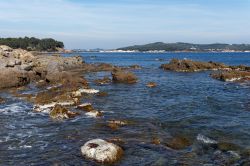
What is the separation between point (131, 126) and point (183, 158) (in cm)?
731

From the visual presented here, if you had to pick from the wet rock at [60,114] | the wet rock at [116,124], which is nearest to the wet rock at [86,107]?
the wet rock at [60,114]

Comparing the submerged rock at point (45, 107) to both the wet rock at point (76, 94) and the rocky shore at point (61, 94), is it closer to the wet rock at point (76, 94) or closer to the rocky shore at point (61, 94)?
the rocky shore at point (61, 94)

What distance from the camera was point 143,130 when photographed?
Result: 78.0 feet

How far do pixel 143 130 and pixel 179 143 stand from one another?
349 cm

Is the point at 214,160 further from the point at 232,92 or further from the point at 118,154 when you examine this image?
the point at 232,92

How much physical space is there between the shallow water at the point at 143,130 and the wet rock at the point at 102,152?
1.21 feet

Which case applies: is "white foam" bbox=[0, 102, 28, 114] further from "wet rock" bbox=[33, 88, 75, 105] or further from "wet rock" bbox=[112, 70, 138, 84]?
"wet rock" bbox=[112, 70, 138, 84]

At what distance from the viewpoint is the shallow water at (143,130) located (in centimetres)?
1817

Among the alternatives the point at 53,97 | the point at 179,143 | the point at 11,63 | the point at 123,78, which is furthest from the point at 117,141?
the point at 11,63

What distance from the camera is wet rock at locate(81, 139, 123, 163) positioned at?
57.4 ft

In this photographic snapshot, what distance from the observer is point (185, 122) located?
1029 inches

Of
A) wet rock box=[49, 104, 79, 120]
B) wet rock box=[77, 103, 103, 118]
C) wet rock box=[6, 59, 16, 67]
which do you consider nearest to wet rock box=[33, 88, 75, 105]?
wet rock box=[77, 103, 103, 118]

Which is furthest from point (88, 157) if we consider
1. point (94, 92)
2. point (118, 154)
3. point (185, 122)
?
point (94, 92)

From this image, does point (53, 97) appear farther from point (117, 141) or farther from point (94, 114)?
point (117, 141)
